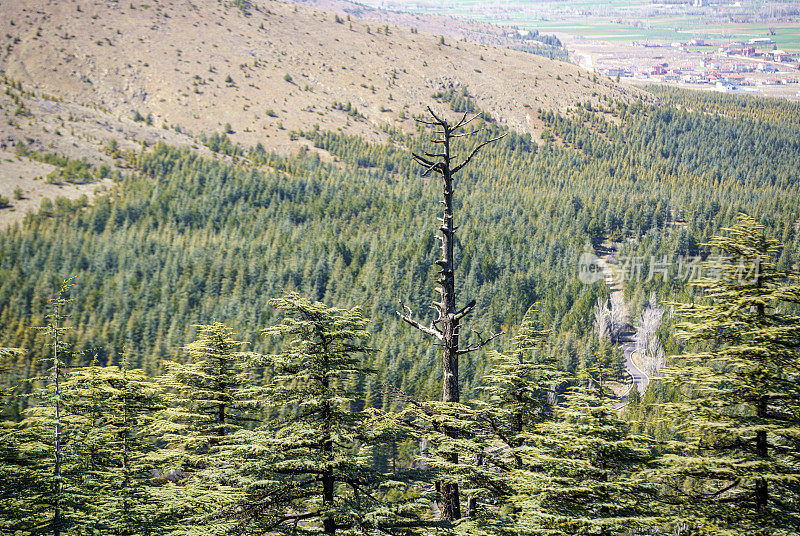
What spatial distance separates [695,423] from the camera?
16641mm

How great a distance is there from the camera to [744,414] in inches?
656

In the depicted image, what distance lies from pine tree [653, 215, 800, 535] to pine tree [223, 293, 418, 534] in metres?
8.11

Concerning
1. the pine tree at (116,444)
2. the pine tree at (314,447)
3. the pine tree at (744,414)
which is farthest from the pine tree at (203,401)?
the pine tree at (744,414)

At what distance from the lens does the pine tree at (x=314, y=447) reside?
51.0 ft

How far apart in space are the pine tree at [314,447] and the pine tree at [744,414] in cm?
811

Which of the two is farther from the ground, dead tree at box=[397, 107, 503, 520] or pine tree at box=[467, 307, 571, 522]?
dead tree at box=[397, 107, 503, 520]

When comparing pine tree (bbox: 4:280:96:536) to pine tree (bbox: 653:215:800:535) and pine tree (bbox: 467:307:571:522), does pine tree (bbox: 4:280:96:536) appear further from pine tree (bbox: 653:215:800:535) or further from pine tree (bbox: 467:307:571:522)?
pine tree (bbox: 653:215:800:535)

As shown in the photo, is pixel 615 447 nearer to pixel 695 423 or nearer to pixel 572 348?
pixel 695 423

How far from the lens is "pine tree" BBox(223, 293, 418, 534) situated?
15555 millimetres

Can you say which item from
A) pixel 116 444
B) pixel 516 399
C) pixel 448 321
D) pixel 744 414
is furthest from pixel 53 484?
pixel 744 414

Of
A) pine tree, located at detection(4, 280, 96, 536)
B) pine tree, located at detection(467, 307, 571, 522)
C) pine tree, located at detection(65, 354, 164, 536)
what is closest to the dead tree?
pine tree, located at detection(467, 307, 571, 522)

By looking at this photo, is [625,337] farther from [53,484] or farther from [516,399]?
[53,484]

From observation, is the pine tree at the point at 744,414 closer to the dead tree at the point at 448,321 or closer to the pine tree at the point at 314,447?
the dead tree at the point at 448,321

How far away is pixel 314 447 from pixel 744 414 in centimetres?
1216
